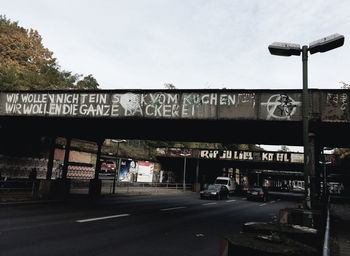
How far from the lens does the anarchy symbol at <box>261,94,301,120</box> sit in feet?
40.8

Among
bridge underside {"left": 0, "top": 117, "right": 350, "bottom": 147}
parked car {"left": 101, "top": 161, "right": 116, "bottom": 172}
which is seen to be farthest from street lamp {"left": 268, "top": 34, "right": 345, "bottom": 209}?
parked car {"left": 101, "top": 161, "right": 116, "bottom": 172}

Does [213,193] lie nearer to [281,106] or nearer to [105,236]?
→ [281,106]

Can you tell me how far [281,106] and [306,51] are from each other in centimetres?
372

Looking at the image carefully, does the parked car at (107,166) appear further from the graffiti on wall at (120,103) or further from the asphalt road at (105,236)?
the asphalt road at (105,236)

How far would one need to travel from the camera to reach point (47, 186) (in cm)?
1975

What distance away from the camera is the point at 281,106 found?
12609 millimetres

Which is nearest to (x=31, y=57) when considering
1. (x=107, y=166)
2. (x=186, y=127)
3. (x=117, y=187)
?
(x=107, y=166)

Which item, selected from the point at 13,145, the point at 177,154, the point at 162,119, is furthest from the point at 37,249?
the point at 177,154

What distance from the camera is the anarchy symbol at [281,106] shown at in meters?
12.4

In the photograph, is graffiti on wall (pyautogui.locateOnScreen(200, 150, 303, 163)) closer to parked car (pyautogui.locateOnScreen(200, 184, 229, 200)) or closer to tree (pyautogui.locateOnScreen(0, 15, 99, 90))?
parked car (pyautogui.locateOnScreen(200, 184, 229, 200))

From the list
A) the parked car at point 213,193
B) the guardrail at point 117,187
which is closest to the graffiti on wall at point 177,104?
the guardrail at point 117,187

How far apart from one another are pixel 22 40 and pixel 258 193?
130 feet

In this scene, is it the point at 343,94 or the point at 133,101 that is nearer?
the point at 343,94

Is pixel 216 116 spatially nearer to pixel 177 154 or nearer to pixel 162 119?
pixel 162 119
